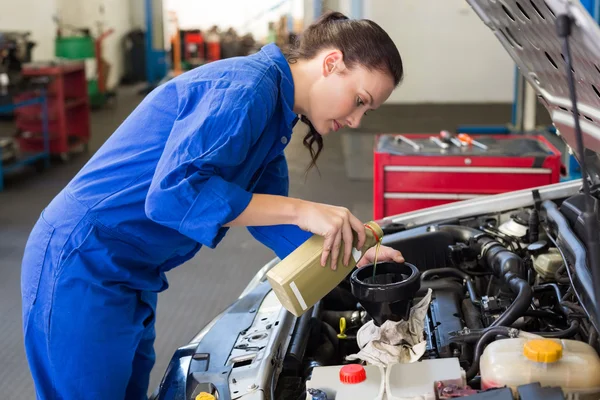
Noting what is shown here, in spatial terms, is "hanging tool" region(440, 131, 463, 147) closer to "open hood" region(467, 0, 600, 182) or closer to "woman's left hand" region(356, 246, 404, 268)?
"open hood" region(467, 0, 600, 182)

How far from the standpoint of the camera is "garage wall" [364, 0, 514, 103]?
9.24 m

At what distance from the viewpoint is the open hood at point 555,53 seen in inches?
41.3

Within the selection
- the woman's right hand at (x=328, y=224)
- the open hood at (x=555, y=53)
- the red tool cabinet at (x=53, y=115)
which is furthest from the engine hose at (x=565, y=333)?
the red tool cabinet at (x=53, y=115)

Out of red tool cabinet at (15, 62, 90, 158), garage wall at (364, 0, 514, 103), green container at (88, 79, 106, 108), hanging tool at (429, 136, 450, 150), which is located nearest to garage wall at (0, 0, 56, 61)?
green container at (88, 79, 106, 108)

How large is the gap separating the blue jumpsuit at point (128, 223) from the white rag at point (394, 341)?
36 cm

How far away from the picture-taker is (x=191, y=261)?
3.89 meters

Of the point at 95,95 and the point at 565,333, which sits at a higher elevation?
the point at 565,333

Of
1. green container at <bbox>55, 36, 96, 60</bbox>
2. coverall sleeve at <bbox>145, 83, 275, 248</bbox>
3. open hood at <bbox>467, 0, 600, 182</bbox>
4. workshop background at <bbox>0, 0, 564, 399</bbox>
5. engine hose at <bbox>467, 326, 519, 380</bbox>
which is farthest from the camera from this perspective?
green container at <bbox>55, 36, 96, 60</bbox>

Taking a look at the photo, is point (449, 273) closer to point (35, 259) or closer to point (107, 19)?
point (35, 259)

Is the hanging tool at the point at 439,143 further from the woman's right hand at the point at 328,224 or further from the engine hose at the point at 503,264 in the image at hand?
the woman's right hand at the point at 328,224

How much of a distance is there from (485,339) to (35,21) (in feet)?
27.6

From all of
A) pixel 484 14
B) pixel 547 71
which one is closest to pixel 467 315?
pixel 547 71

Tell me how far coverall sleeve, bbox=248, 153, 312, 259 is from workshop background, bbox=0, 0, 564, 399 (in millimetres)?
832

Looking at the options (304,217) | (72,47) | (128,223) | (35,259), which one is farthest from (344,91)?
(72,47)
